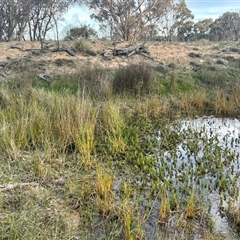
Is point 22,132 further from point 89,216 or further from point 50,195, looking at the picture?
point 89,216

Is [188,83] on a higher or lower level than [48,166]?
higher

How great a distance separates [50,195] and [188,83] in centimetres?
768

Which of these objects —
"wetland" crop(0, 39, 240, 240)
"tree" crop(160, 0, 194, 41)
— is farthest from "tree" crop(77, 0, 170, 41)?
"wetland" crop(0, 39, 240, 240)

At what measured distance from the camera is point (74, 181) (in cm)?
380

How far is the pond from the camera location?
3.22 m

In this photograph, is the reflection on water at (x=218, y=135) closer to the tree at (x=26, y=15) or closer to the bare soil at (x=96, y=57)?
the bare soil at (x=96, y=57)

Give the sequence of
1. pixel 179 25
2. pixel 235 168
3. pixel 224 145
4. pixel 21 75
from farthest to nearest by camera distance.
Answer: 1. pixel 179 25
2. pixel 21 75
3. pixel 224 145
4. pixel 235 168

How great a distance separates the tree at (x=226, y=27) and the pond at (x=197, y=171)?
78.9ft

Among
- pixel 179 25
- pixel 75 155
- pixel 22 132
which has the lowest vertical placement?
pixel 75 155

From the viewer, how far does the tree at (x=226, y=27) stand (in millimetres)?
28108

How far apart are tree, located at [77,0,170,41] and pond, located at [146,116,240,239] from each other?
48.9 ft

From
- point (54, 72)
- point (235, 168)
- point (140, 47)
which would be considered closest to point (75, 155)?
point (235, 168)

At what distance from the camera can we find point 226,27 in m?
29.5

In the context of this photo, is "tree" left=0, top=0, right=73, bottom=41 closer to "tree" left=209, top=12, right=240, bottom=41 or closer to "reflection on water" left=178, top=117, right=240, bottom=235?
"reflection on water" left=178, top=117, right=240, bottom=235
